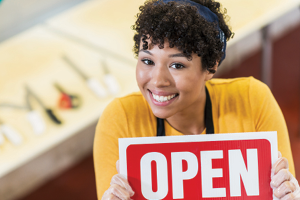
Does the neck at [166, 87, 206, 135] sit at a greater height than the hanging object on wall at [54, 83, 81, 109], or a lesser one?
lesser

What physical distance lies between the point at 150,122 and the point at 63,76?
2.65 feet

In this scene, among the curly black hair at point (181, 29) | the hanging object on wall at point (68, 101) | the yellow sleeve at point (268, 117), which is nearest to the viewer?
the curly black hair at point (181, 29)

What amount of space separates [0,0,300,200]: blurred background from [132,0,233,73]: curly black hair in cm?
71

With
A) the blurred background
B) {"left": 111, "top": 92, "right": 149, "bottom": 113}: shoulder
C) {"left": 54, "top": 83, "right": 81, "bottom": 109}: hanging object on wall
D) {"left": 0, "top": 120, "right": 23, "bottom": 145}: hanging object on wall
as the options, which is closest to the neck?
{"left": 111, "top": 92, "right": 149, "bottom": 113}: shoulder

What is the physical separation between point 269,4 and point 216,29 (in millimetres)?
1179

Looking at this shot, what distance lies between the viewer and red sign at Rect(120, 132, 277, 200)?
→ 3.13 feet

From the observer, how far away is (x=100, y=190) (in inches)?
43.3

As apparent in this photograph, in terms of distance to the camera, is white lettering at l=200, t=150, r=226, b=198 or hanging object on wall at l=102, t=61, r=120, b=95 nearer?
white lettering at l=200, t=150, r=226, b=198

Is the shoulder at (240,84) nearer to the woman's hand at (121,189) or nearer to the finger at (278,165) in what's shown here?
the finger at (278,165)

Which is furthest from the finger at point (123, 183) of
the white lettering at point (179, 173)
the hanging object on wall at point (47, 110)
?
the hanging object on wall at point (47, 110)

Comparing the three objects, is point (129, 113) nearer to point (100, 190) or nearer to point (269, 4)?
point (100, 190)

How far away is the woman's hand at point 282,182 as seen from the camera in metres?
0.93

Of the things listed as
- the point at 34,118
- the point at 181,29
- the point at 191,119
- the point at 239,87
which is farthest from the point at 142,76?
the point at 34,118

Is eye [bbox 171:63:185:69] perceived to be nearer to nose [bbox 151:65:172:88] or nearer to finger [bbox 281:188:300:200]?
nose [bbox 151:65:172:88]
